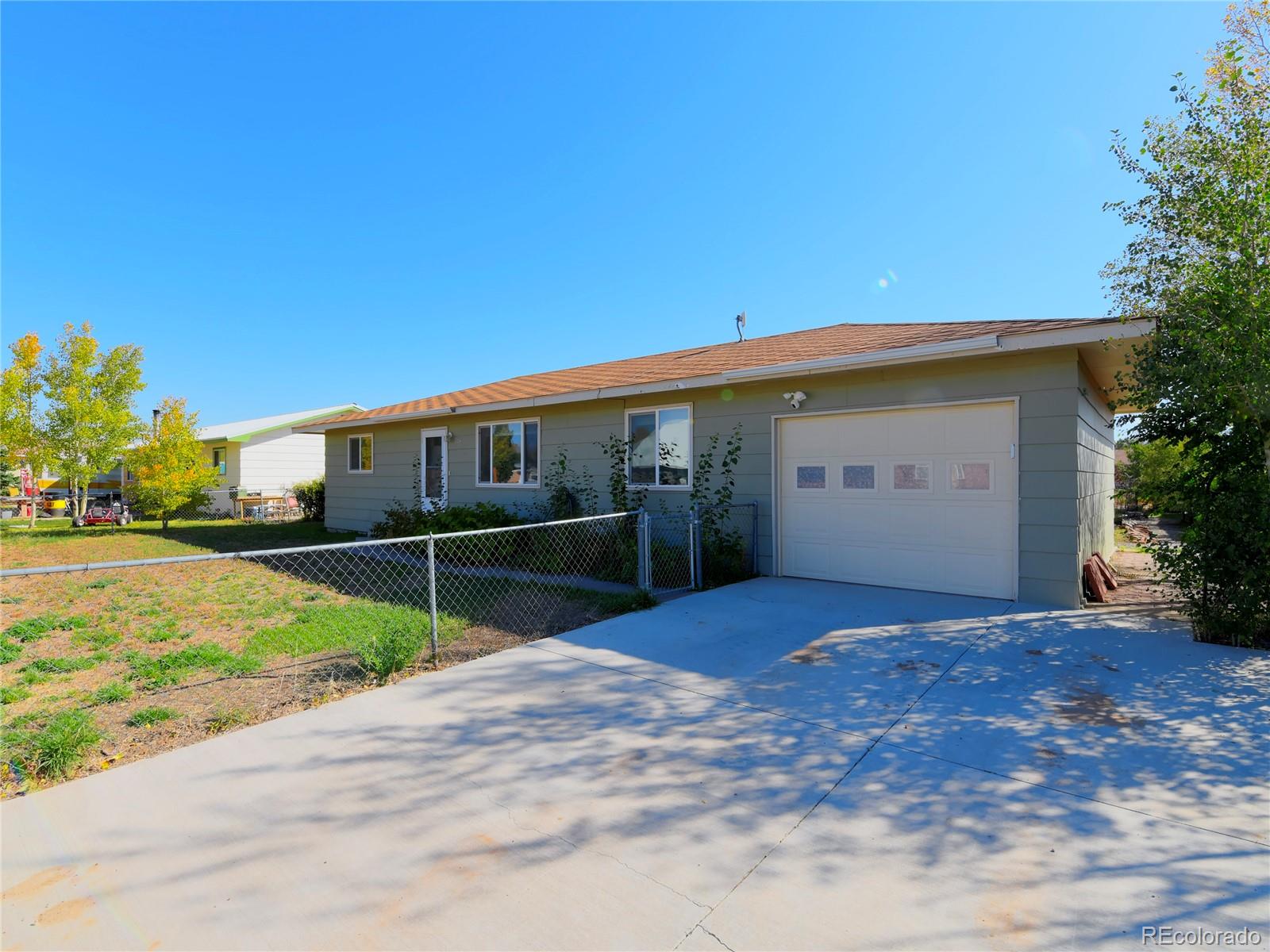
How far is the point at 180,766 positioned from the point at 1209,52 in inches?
358

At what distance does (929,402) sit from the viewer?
21.8 feet

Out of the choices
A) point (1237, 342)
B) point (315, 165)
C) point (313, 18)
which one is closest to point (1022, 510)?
point (1237, 342)

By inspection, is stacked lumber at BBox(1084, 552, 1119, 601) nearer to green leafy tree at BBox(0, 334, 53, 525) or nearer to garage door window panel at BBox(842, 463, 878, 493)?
garage door window panel at BBox(842, 463, 878, 493)

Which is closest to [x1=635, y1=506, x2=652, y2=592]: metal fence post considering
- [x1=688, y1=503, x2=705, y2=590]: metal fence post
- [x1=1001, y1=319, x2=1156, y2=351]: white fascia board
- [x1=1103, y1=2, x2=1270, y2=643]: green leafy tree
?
[x1=688, y1=503, x2=705, y2=590]: metal fence post

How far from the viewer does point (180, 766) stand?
296 centimetres

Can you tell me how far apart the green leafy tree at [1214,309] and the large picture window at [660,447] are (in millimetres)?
5098

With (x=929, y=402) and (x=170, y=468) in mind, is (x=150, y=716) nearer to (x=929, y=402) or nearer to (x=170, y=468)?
(x=929, y=402)

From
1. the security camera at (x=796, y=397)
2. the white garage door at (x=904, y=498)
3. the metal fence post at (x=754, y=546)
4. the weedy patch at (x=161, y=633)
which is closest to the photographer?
the weedy patch at (x=161, y=633)

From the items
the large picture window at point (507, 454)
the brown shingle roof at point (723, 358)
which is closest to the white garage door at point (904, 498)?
the brown shingle roof at point (723, 358)

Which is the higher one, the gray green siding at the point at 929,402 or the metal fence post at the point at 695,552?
the gray green siding at the point at 929,402

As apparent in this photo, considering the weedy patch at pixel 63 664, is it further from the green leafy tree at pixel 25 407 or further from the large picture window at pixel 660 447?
the green leafy tree at pixel 25 407

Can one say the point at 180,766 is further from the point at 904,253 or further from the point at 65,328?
the point at 65,328

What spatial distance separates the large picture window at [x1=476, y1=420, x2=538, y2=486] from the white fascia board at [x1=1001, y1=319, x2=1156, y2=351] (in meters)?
7.43

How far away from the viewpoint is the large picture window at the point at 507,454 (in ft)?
35.4
